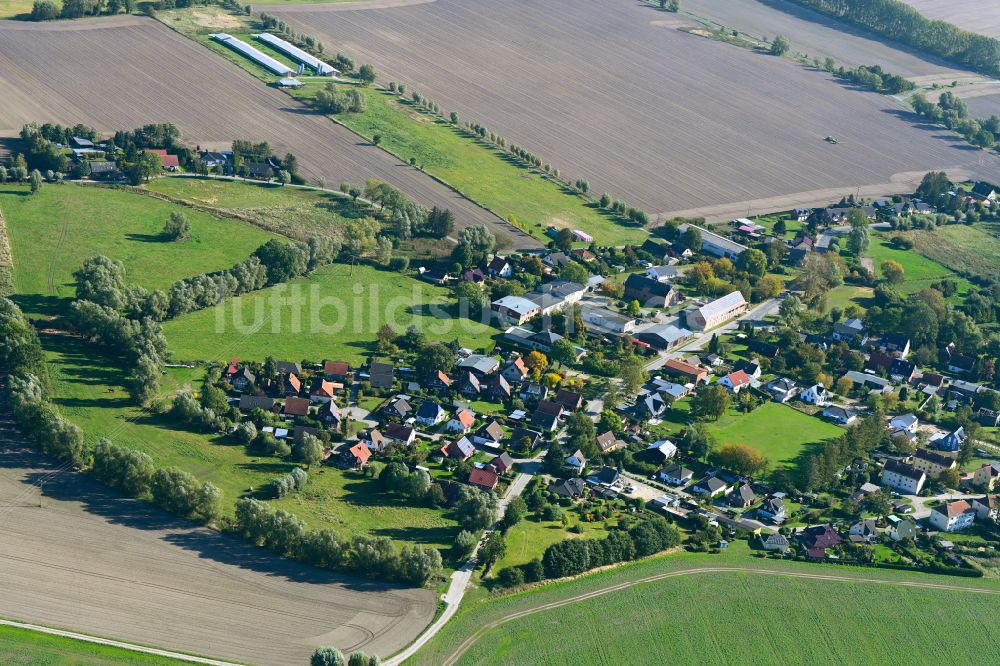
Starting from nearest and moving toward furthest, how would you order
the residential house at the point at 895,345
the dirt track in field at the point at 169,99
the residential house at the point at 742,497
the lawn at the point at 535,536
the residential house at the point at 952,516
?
the lawn at the point at 535,536
the residential house at the point at 952,516
the residential house at the point at 742,497
the residential house at the point at 895,345
the dirt track in field at the point at 169,99

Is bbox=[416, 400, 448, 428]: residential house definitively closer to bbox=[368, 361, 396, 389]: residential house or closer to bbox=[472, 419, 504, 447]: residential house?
bbox=[472, 419, 504, 447]: residential house

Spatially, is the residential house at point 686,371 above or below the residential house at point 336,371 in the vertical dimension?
above

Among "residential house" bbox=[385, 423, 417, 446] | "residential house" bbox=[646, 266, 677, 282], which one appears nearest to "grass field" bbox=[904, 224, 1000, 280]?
"residential house" bbox=[646, 266, 677, 282]

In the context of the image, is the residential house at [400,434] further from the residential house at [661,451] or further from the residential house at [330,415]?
the residential house at [661,451]

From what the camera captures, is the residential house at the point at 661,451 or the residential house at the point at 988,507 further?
the residential house at the point at 661,451

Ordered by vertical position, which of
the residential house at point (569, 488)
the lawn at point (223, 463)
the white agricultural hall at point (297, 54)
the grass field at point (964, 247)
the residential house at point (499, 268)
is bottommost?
the lawn at point (223, 463)

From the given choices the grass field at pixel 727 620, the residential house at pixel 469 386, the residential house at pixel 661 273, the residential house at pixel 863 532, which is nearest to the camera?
the grass field at pixel 727 620

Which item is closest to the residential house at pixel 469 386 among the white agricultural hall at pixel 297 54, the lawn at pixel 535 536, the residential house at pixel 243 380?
the residential house at pixel 243 380

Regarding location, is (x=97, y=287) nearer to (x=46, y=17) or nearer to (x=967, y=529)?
(x=967, y=529)

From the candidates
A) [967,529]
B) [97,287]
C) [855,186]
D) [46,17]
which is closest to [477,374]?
[97,287]
